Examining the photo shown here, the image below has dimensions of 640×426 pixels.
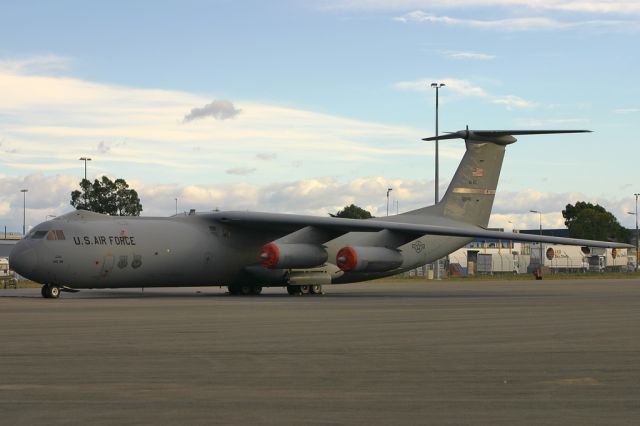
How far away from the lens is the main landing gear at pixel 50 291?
121 feet

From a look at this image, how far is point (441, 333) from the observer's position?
63.1 feet

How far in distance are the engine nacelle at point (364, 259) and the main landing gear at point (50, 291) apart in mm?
11937

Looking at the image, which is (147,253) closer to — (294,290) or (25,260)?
(25,260)

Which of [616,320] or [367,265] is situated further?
[367,265]

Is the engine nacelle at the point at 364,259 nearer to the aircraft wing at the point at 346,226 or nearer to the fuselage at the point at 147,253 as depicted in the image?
the aircraft wing at the point at 346,226

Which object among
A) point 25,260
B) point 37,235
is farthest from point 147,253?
point 25,260

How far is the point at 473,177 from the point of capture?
1874 inches

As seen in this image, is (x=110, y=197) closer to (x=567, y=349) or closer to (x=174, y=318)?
(x=174, y=318)

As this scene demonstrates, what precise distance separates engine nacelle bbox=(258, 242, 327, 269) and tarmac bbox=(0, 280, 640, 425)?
15687 millimetres

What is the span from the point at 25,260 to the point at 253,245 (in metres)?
10.2

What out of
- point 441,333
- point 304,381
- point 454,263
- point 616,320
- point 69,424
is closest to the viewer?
point 69,424

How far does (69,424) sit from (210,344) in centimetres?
795

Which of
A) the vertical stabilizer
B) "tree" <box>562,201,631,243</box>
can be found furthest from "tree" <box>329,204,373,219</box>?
the vertical stabilizer

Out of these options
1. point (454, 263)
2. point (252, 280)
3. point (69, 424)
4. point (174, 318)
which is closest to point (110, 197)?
point (454, 263)
